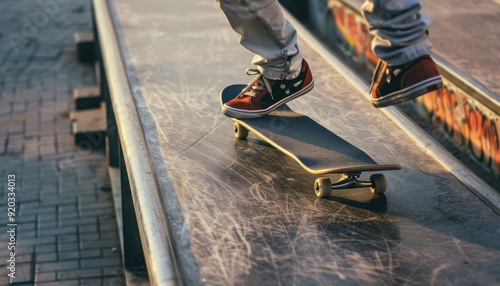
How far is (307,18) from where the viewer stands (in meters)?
7.73

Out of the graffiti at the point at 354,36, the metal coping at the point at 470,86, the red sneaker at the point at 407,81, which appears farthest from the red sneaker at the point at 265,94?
the graffiti at the point at 354,36

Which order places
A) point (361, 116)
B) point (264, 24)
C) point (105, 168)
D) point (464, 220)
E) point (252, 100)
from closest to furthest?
point (464, 220) < point (264, 24) < point (252, 100) < point (361, 116) < point (105, 168)

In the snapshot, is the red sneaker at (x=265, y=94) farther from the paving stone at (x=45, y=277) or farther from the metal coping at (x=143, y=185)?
the paving stone at (x=45, y=277)

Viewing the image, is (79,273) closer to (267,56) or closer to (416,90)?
(267,56)

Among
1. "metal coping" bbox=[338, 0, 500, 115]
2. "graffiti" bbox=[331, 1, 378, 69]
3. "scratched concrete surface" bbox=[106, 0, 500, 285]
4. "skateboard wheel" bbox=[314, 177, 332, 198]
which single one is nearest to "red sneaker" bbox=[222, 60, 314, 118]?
"scratched concrete surface" bbox=[106, 0, 500, 285]

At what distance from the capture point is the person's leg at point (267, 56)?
2957 millimetres

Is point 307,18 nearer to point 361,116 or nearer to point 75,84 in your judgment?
point 75,84

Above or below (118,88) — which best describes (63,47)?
below

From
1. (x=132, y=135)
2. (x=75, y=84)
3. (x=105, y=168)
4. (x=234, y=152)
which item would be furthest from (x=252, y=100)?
(x=75, y=84)

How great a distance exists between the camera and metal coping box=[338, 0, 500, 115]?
3.73 meters

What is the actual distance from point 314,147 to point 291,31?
18.8 inches

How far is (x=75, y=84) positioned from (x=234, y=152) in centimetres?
389

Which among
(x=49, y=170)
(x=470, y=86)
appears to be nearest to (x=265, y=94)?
(x=470, y=86)

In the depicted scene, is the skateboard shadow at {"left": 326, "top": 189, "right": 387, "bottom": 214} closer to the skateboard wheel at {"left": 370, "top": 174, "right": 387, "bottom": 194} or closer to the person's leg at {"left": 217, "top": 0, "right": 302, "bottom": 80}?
the skateboard wheel at {"left": 370, "top": 174, "right": 387, "bottom": 194}
